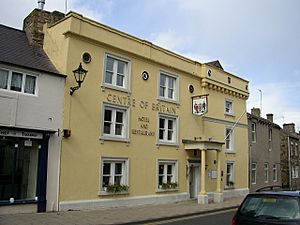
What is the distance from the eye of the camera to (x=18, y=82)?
48.0 feet

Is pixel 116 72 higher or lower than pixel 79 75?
higher

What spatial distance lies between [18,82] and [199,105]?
37.0 ft

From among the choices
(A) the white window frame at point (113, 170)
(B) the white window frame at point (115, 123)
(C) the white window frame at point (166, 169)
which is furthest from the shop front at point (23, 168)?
(C) the white window frame at point (166, 169)

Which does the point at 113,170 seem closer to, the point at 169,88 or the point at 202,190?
the point at 202,190

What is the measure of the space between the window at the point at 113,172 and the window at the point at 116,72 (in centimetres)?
389

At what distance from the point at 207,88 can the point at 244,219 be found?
1781cm

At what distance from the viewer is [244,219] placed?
21.4ft

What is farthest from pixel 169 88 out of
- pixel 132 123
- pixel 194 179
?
pixel 194 179

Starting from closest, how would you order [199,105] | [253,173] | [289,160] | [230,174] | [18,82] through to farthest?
[18,82], [199,105], [230,174], [253,173], [289,160]

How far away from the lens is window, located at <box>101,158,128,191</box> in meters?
17.1

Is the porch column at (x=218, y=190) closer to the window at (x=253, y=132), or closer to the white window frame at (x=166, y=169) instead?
the white window frame at (x=166, y=169)

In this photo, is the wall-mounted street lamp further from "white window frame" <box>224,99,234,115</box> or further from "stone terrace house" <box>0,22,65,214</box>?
"white window frame" <box>224,99,234,115</box>

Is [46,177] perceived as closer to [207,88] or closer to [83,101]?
[83,101]

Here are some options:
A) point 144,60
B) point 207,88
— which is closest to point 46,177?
point 144,60
